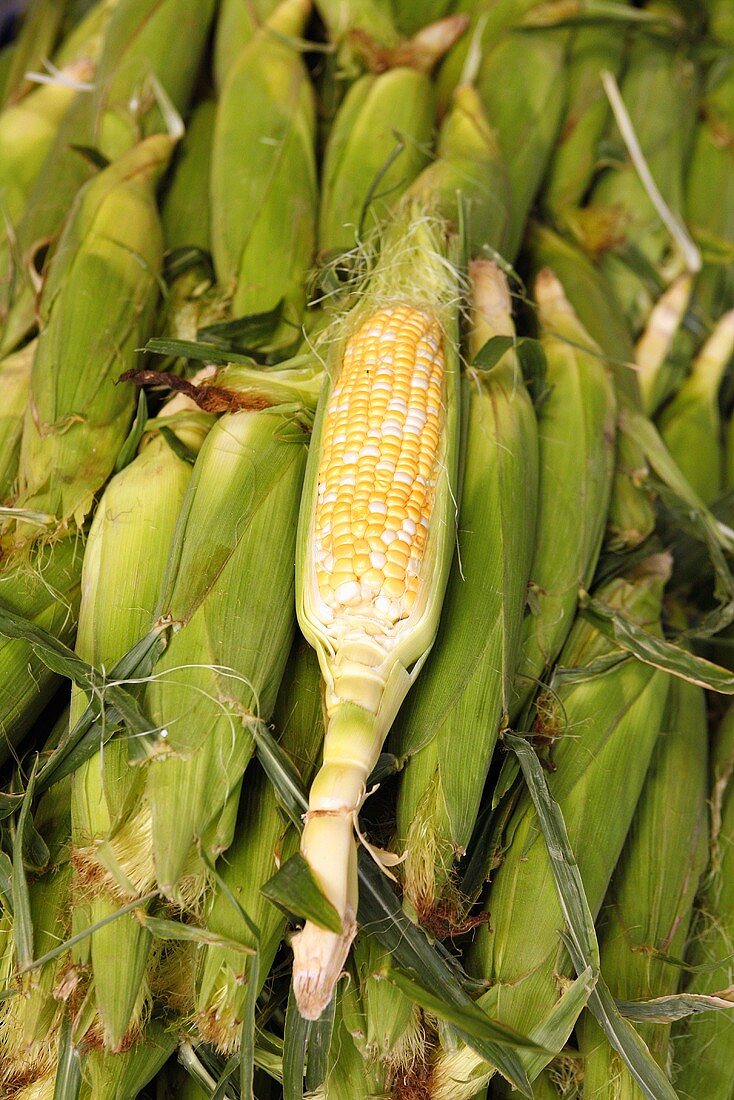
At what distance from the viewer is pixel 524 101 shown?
1.90m

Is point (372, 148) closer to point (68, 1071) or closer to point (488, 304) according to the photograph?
point (488, 304)

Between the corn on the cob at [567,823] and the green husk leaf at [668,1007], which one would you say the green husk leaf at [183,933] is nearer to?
the corn on the cob at [567,823]

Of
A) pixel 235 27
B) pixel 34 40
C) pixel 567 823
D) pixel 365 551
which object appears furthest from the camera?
pixel 34 40

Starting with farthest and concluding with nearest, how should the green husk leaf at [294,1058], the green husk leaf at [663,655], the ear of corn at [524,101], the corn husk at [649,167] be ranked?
the corn husk at [649,167]
the ear of corn at [524,101]
the green husk leaf at [663,655]
the green husk leaf at [294,1058]

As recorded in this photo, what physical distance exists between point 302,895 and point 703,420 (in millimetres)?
1478

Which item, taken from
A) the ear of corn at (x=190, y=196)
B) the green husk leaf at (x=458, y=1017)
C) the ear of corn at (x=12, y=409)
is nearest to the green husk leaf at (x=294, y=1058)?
the green husk leaf at (x=458, y=1017)

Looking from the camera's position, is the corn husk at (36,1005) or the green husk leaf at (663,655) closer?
the corn husk at (36,1005)

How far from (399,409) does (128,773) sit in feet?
1.86

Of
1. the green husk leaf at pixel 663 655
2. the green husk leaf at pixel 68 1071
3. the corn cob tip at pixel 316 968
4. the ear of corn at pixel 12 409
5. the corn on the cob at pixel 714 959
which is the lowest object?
the corn on the cob at pixel 714 959

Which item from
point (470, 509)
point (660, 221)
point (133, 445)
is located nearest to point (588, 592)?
point (470, 509)

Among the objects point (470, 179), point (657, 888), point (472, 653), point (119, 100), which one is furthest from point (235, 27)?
point (657, 888)

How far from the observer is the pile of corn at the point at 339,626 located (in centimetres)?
95

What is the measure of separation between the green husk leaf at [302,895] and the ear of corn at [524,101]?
4.50 ft

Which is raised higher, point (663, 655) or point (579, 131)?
point (579, 131)
